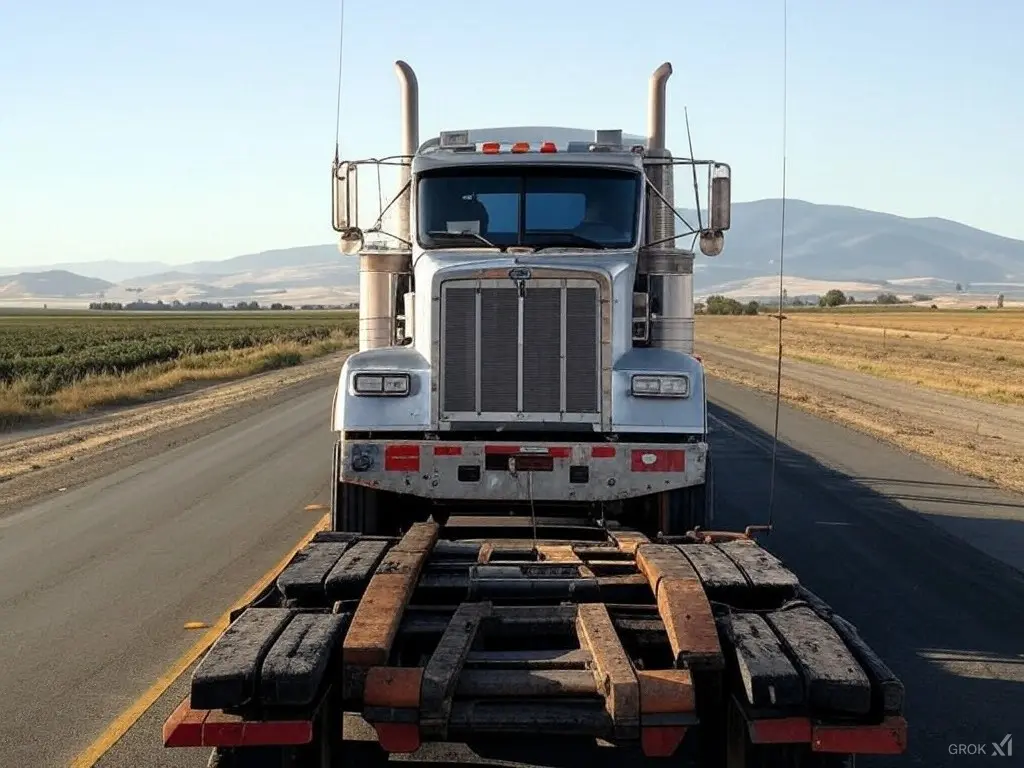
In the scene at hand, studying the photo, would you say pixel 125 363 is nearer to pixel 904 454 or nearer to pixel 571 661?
pixel 904 454

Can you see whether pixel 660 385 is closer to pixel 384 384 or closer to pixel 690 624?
pixel 384 384

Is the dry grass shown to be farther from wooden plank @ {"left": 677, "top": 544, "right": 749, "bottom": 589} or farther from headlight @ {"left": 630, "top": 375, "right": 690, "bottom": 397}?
wooden plank @ {"left": 677, "top": 544, "right": 749, "bottom": 589}

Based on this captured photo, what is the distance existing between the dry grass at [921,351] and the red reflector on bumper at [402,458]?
73.4 ft

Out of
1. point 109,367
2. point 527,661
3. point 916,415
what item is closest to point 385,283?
point 527,661

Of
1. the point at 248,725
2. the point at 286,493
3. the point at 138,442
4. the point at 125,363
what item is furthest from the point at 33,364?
the point at 248,725

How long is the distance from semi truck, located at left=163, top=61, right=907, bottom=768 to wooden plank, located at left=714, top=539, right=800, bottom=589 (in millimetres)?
20

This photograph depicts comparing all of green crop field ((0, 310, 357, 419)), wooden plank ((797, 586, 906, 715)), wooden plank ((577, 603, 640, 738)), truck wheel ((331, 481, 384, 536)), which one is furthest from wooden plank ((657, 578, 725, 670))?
green crop field ((0, 310, 357, 419))

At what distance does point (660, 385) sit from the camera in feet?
25.2

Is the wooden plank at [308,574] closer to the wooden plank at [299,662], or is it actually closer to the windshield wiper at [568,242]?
the wooden plank at [299,662]

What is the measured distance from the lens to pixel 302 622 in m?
4.91

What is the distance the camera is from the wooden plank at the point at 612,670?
429 cm

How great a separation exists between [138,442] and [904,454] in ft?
38.0

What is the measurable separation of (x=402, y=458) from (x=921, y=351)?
43.9 metres

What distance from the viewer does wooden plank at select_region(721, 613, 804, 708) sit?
14.0 ft
